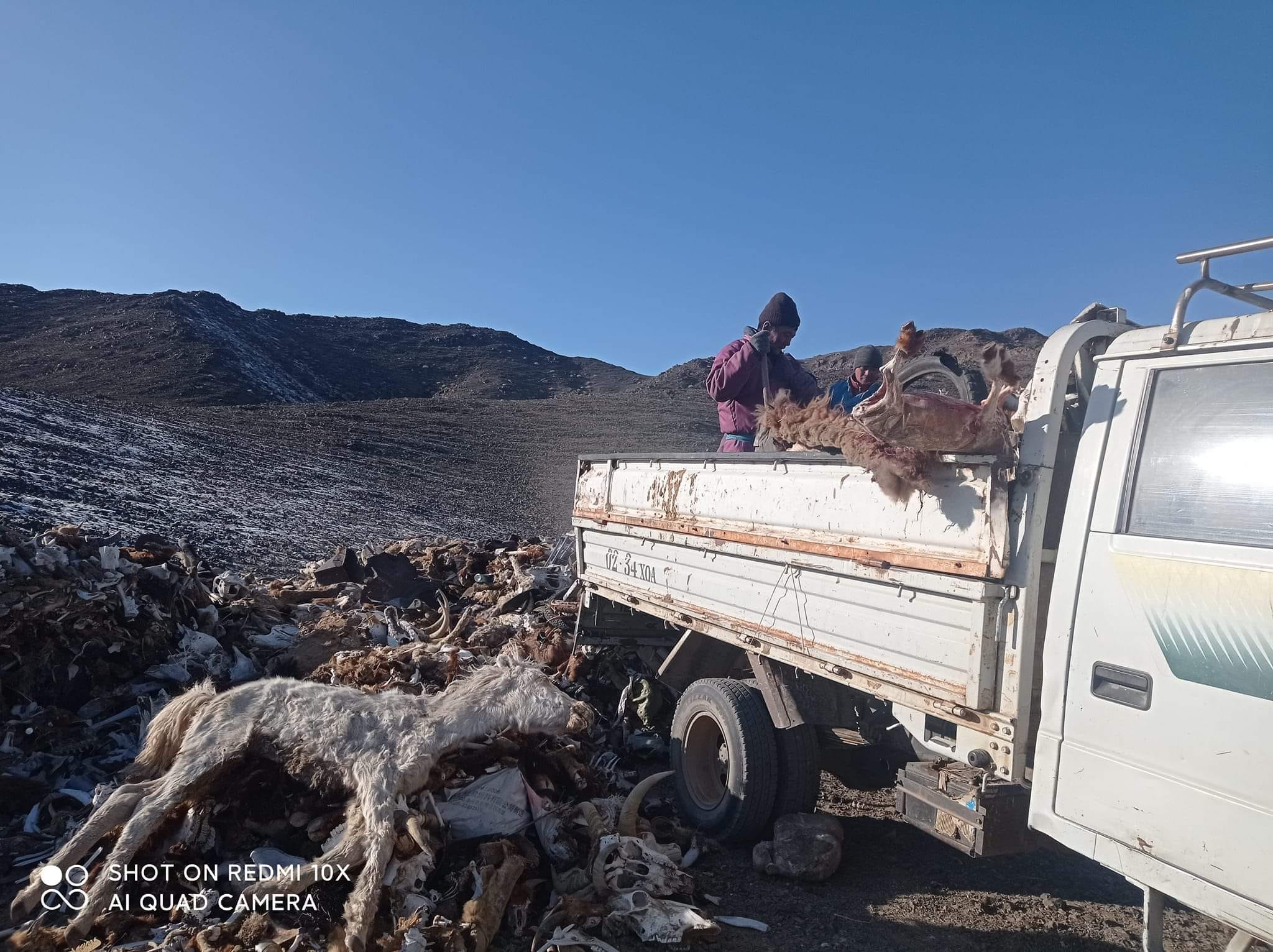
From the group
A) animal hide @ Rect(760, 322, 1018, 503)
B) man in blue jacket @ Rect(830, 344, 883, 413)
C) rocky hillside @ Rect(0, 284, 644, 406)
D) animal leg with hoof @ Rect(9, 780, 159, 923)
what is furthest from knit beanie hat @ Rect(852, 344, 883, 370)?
rocky hillside @ Rect(0, 284, 644, 406)

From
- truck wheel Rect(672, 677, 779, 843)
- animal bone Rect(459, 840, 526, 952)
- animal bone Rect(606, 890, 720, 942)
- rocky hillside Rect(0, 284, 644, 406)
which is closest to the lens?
animal bone Rect(459, 840, 526, 952)

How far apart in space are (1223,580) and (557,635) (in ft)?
15.7

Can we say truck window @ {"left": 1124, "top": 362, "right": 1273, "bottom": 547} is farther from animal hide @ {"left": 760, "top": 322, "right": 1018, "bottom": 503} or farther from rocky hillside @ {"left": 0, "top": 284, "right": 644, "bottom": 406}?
rocky hillside @ {"left": 0, "top": 284, "right": 644, "bottom": 406}

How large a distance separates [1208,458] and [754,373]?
3.45 m

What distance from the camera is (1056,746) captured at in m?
2.62

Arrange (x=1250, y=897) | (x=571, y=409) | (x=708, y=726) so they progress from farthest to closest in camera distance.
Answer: (x=571, y=409), (x=708, y=726), (x=1250, y=897)

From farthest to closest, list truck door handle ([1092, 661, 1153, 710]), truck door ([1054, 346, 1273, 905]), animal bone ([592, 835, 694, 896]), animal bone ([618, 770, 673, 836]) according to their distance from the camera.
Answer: animal bone ([618, 770, 673, 836]) < animal bone ([592, 835, 694, 896]) < truck door handle ([1092, 661, 1153, 710]) < truck door ([1054, 346, 1273, 905])

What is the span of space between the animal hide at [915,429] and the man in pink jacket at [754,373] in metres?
2.21

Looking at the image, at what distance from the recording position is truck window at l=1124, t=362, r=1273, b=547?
224 centimetres

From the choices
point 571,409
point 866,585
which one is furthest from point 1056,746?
Answer: point 571,409

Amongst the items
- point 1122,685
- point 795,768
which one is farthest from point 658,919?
point 1122,685

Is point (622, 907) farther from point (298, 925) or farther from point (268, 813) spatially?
point (268, 813)

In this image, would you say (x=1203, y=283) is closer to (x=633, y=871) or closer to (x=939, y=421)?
(x=939, y=421)

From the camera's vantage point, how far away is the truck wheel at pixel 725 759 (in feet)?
13.2
